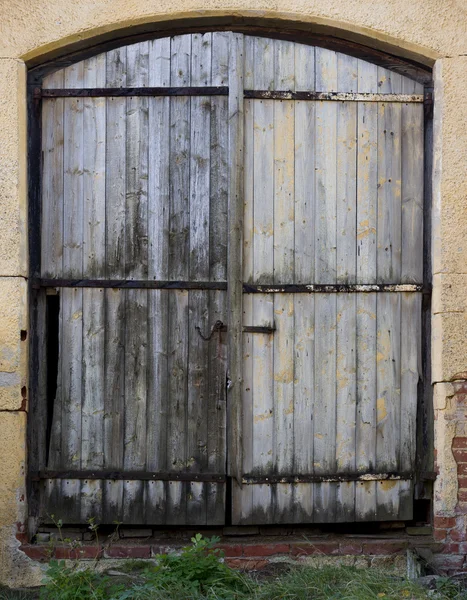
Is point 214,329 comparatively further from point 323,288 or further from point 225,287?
point 323,288

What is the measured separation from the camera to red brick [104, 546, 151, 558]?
4035mm

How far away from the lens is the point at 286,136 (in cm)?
416

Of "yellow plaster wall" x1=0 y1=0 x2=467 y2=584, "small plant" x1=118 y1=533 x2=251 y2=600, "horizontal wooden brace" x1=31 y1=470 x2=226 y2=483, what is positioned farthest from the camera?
"horizontal wooden brace" x1=31 y1=470 x2=226 y2=483

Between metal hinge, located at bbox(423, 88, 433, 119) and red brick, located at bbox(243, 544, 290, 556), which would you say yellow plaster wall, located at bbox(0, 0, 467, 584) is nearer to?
metal hinge, located at bbox(423, 88, 433, 119)

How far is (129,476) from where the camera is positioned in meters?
4.10

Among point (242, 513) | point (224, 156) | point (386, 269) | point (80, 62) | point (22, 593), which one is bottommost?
point (22, 593)

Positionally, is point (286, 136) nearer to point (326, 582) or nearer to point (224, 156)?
point (224, 156)

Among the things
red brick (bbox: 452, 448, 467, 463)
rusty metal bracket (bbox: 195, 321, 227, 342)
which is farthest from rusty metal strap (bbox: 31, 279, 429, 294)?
red brick (bbox: 452, 448, 467, 463)

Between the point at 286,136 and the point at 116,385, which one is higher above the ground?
the point at 286,136

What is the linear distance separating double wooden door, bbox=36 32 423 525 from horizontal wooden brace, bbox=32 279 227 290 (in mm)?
11

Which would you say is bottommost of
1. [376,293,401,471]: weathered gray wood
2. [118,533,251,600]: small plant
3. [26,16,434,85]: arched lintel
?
[118,533,251,600]: small plant

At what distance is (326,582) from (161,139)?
2.54 meters

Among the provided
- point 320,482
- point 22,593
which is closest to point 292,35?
point 320,482

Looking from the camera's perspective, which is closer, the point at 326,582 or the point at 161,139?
the point at 326,582
